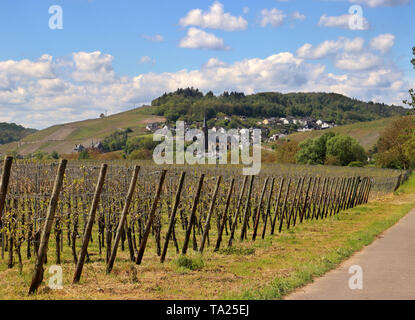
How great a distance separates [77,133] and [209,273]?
135 m

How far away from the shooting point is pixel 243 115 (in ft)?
624

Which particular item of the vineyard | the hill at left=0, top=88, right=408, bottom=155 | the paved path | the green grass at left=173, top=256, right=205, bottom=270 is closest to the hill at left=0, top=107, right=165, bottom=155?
the hill at left=0, top=88, right=408, bottom=155

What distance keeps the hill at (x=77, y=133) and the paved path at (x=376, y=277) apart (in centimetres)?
10780

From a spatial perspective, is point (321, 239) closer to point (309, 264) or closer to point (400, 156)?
point (309, 264)

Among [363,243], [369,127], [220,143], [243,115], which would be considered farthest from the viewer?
[243,115]

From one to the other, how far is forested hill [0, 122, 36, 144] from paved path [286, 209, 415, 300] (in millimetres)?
156364

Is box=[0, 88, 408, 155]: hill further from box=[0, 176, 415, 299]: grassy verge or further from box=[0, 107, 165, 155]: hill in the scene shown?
box=[0, 176, 415, 299]: grassy verge

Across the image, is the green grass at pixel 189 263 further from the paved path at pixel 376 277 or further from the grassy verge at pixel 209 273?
the paved path at pixel 376 277

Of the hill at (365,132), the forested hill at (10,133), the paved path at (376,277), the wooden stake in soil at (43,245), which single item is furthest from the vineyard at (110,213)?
the forested hill at (10,133)

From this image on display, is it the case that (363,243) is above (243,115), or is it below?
below

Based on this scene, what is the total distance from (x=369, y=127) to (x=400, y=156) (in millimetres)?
70007

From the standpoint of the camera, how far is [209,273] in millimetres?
10250

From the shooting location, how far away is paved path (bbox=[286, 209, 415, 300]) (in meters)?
7.68
